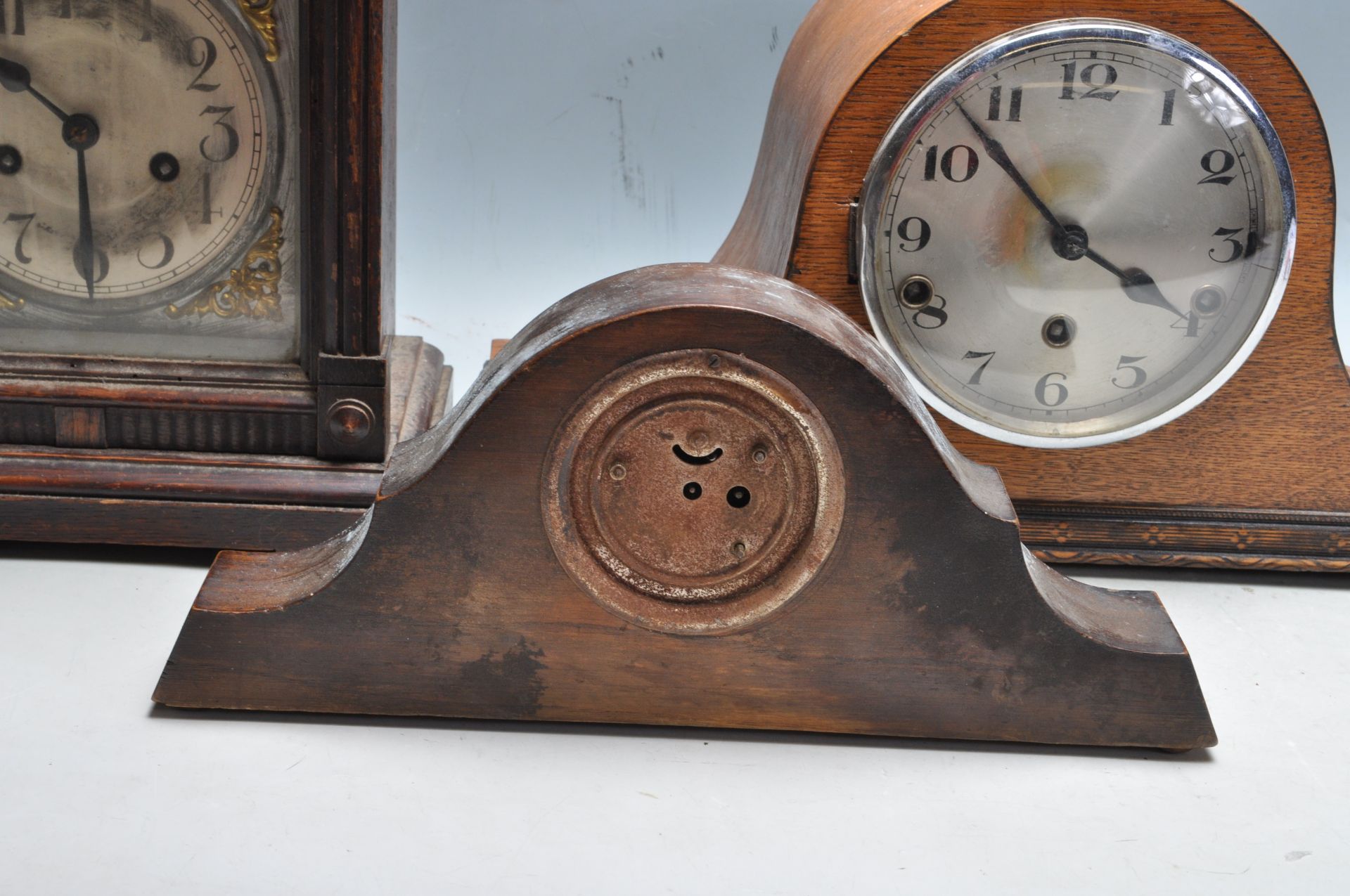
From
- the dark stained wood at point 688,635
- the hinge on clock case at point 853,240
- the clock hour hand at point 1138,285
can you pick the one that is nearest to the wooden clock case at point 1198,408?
the hinge on clock case at point 853,240

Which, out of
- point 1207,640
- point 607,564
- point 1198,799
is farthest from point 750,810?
point 1207,640

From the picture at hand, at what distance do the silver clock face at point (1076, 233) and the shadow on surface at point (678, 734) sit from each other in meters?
0.45

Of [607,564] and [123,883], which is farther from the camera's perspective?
[607,564]

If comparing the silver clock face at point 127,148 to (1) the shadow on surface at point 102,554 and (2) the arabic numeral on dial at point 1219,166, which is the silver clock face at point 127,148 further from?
(2) the arabic numeral on dial at point 1219,166

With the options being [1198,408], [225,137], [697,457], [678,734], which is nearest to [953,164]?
[1198,408]

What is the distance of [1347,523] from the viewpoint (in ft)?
5.93

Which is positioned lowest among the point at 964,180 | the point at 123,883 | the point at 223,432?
the point at 123,883

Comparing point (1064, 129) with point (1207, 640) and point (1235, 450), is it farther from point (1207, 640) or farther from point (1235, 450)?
point (1207, 640)

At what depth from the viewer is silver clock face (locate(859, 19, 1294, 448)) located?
167 cm

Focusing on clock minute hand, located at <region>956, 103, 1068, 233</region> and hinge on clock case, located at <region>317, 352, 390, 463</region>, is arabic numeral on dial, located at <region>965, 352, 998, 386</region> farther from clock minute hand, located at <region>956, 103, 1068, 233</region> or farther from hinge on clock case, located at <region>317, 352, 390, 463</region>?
hinge on clock case, located at <region>317, 352, 390, 463</region>

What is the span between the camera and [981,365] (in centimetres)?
177

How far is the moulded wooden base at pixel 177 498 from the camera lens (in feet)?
5.72

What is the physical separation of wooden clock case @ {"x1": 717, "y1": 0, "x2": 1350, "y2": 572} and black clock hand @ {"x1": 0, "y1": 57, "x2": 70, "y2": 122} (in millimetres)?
843

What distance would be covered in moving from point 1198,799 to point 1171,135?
2.39 ft
